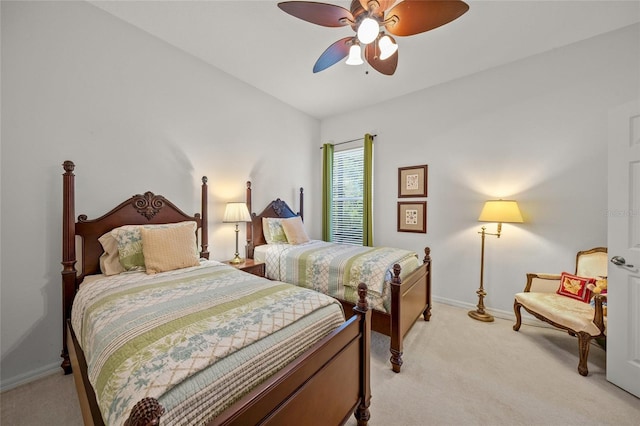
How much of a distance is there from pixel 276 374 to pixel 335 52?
2.22m

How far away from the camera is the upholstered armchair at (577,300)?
1.89 metres

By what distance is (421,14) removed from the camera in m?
1.58

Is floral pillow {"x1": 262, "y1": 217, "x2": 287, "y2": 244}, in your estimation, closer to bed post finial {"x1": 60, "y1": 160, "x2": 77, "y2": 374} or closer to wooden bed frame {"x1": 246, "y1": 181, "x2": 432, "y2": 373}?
wooden bed frame {"x1": 246, "y1": 181, "x2": 432, "y2": 373}

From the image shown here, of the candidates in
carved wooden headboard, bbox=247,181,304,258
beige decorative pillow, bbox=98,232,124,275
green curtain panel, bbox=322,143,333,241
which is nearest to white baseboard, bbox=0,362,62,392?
beige decorative pillow, bbox=98,232,124,275

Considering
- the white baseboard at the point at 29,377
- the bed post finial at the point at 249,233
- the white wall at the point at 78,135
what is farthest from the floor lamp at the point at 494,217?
the white baseboard at the point at 29,377

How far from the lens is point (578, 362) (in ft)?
6.70

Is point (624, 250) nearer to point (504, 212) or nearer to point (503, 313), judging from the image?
point (504, 212)

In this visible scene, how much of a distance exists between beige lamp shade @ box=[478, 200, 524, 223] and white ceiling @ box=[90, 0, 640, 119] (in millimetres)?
1693

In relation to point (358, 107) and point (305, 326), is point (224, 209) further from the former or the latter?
point (358, 107)

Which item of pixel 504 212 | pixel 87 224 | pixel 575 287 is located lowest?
Answer: pixel 575 287

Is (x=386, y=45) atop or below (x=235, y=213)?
atop

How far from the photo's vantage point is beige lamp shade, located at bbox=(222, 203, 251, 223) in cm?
295

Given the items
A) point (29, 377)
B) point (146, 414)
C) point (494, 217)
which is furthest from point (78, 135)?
point (494, 217)

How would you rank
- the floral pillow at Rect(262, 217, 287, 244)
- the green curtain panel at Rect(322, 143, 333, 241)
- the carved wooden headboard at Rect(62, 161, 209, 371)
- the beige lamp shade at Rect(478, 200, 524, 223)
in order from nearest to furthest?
the carved wooden headboard at Rect(62, 161, 209, 371) < the beige lamp shade at Rect(478, 200, 524, 223) < the floral pillow at Rect(262, 217, 287, 244) < the green curtain panel at Rect(322, 143, 333, 241)
